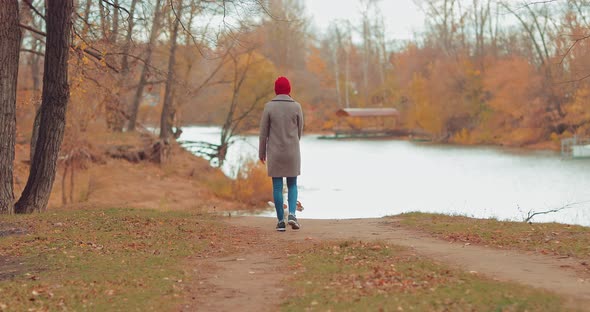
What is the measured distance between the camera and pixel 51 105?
1359 centimetres

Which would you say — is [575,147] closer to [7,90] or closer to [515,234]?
[515,234]

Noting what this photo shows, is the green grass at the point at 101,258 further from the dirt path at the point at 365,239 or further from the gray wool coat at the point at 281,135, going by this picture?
the gray wool coat at the point at 281,135

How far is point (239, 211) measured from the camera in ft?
83.5

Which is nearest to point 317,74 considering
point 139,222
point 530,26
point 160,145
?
point 530,26

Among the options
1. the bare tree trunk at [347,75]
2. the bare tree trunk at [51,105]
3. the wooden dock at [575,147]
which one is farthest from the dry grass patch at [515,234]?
the bare tree trunk at [347,75]

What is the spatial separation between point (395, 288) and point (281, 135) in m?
4.78

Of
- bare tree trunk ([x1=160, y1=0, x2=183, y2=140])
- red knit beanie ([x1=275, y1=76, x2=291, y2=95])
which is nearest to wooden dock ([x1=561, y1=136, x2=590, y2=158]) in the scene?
bare tree trunk ([x1=160, y1=0, x2=183, y2=140])

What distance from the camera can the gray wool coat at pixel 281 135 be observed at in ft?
38.0

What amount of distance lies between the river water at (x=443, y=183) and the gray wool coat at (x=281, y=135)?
648 cm

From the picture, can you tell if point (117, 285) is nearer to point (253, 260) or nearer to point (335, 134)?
point (253, 260)

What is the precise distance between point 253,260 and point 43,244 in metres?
2.80

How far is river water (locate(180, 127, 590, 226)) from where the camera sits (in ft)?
84.7

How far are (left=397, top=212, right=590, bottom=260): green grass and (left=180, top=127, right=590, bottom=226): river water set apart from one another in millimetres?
4310

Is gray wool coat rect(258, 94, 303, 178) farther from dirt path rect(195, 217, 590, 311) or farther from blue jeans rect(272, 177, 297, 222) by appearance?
dirt path rect(195, 217, 590, 311)
